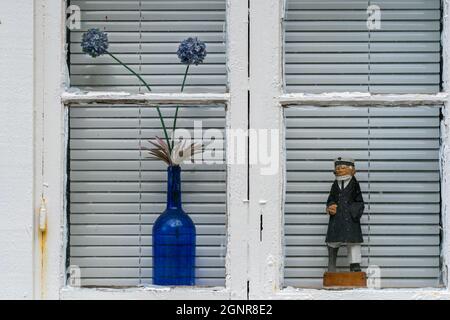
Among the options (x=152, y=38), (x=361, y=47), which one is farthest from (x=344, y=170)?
(x=152, y=38)

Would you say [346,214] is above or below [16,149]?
below

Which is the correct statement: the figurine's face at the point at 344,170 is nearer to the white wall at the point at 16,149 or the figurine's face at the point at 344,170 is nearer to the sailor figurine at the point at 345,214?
the sailor figurine at the point at 345,214

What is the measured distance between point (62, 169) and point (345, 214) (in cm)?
62

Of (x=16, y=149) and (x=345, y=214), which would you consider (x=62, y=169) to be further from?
(x=345, y=214)

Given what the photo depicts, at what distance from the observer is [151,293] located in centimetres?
271

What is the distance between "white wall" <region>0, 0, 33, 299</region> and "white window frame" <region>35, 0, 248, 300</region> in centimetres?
2

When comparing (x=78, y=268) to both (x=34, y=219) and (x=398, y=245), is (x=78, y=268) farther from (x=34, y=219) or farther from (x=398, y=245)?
(x=398, y=245)

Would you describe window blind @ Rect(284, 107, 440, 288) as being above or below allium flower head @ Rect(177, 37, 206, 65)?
below

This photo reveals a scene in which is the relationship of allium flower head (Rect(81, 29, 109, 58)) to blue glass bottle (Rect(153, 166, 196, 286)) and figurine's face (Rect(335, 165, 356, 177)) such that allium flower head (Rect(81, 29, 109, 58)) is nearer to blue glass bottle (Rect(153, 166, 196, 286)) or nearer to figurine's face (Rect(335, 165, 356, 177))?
blue glass bottle (Rect(153, 166, 196, 286))

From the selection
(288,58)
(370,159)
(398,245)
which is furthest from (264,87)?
(398,245)

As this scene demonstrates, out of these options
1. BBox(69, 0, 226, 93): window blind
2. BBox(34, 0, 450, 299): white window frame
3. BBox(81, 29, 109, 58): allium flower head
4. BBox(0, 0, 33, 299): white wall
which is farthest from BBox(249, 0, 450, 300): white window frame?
BBox(0, 0, 33, 299): white wall

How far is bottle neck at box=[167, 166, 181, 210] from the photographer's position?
2746mm

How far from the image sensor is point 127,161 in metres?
2.76
